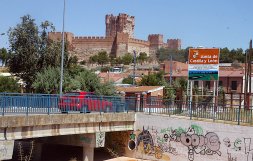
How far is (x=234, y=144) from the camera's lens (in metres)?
23.8

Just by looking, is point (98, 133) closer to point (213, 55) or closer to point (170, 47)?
point (213, 55)

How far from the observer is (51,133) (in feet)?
72.9

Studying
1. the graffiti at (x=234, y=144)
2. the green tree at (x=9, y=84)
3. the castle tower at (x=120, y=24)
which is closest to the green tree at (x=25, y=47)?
the green tree at (x=9, y=84)

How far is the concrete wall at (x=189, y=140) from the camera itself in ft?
77.7

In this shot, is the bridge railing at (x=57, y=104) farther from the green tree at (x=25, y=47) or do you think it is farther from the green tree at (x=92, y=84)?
the green tree at (x=25, y=47)

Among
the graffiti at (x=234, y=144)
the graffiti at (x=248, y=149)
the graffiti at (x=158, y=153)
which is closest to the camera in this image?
the graffiti at (x=248, y=149)

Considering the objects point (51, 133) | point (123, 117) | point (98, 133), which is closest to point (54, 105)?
point (51, 133)

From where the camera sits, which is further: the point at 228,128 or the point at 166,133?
the point at 166,133

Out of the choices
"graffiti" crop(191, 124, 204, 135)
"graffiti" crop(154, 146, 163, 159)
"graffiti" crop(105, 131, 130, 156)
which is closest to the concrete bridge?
"graffiti" crop(105, 131, 130, 156)

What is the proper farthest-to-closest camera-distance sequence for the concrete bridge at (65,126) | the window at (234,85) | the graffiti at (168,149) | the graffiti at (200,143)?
the window at (234,85)
the graffiti at (168,149)
the graffiti at (200,143)
the concrete bridge at (65,126)

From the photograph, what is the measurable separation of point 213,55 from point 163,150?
790cm

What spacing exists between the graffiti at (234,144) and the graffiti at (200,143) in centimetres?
51

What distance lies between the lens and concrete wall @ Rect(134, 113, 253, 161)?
77.7 ft

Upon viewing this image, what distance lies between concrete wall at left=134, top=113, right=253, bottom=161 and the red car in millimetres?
2999
